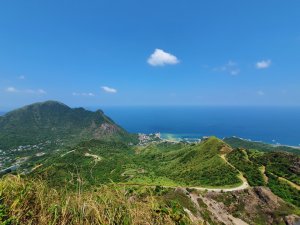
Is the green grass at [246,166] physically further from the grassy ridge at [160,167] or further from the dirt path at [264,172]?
the grassy ridge at [160,167]

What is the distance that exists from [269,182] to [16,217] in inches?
2434

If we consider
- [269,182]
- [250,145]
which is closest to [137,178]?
[269,182]

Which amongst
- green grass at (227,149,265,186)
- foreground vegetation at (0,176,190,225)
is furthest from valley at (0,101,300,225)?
green grass at (227,149,265,186)

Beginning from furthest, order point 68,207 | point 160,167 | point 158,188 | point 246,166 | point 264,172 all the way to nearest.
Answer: point 160,167 → point 246,166 → point 264,172 → point 158,188 → point 68,207

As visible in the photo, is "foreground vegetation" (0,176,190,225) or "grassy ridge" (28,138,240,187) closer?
"foreground vegetation" (0,176,190,225)

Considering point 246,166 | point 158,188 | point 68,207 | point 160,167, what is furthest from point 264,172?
point 68,207

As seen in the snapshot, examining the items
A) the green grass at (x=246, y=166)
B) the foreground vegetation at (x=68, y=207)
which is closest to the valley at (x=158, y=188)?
the foreground vegetation at (x=68, y=207)

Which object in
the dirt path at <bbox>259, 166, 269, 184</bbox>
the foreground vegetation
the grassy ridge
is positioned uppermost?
the foreground vegetation

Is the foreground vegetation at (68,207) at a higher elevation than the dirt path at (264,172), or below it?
higher

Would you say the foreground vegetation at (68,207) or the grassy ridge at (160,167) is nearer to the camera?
the foreground vegetation at (68,207)

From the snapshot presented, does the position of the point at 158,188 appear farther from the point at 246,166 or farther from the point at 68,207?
the point at 68,207

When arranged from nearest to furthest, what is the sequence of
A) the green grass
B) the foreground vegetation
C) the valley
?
the foreground vegetation → the valley → the green grass

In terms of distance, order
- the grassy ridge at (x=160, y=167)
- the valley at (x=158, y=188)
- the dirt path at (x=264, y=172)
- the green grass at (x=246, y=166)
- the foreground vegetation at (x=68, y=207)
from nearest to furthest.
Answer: the foreground vegetation at (x=68, y=207) → the valley at (x=158, y=188) → the green grass at (x=246, y=166) → the dirt path at (x=264, y=172) → the grassy ridge at (x=160, y=167)

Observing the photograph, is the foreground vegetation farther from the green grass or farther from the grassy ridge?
the green grass
